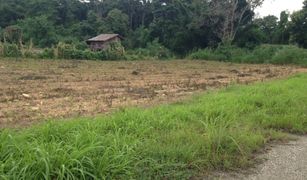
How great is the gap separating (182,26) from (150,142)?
112ft

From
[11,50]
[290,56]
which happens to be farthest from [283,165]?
[290,56]

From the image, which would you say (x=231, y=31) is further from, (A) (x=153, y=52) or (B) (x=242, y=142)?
(B) (x=242, y=142)

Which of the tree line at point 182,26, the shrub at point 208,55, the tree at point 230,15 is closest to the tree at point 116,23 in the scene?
the tree line at point 182,26

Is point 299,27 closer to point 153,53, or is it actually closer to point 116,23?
point 153,53

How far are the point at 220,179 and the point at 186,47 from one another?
3558 centimetres

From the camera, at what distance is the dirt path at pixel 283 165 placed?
4.04 metres

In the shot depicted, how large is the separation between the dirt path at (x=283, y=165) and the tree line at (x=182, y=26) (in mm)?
27746

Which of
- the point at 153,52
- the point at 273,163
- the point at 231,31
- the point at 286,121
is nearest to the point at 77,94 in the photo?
the point at 286,121

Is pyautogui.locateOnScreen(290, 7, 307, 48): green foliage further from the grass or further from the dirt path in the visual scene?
the dirt path

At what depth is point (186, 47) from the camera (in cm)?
3897

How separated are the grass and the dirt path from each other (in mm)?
206

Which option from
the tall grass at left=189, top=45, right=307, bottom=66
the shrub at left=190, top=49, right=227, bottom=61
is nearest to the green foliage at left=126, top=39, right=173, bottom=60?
the tall grass at left=189, top=45, right=307, bottom=66

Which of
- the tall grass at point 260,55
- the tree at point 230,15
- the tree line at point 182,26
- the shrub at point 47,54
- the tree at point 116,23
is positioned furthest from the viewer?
the tree at point 116,23

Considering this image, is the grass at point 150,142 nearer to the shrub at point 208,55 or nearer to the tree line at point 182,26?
the shrub at point 208,55
